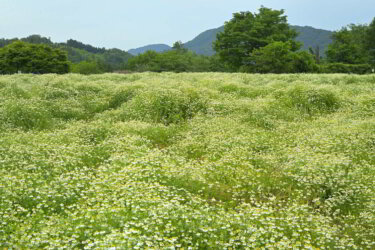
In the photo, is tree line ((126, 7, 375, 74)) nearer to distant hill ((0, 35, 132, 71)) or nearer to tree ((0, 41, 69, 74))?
tree ((0, 41, 69, 74))

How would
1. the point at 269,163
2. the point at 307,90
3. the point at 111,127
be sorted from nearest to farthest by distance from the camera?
the point at 269,163 → the point at 111,127 → the point at 307,90

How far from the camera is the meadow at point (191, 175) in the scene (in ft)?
18.2

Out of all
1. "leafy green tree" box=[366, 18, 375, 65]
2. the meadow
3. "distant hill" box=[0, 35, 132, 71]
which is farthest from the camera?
"distant hill" box=[0, 35, 132, 71]

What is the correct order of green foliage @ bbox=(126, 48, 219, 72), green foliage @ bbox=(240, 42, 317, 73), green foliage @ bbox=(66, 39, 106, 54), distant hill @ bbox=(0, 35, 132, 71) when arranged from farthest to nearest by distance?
green foliage @ bbox=(66, 39, 106, 54) → distant hill @ bbox=(0, 35, 132, 71) → green foliage @ bbox=(126, 48, 219, 72) → green foliage @ bbox=(240, 42, 317, 73)

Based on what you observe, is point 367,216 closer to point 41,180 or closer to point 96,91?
point 41,180

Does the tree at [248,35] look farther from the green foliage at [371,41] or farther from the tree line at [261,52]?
the green foliage at [371,41]

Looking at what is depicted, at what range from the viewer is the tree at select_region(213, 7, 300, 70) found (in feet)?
190

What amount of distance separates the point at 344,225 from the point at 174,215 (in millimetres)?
3337

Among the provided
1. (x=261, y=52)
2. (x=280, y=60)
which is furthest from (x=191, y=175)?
(x=261, y=52)

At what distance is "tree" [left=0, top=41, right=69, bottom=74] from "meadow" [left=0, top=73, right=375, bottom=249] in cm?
4363

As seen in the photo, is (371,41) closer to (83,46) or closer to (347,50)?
(347,50)

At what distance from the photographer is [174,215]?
5828 millimetres

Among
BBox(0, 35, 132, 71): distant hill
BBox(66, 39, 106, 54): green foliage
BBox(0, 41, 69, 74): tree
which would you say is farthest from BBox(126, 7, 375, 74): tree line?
BBox(66, 39, 106, 54): green foliage

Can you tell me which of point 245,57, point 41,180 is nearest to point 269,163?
point 41,180
